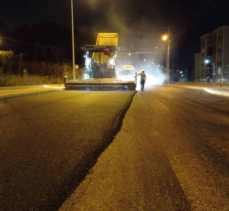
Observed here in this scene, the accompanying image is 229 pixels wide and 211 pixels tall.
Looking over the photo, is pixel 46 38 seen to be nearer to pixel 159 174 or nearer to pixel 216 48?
pixel 216 48

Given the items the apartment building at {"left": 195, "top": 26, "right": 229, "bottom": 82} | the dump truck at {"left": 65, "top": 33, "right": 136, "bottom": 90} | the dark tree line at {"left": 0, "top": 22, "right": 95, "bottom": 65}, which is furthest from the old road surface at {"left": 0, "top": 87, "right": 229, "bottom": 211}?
the dark tree line at {"left": 0, "top": 22, "right": 95, "bottom": 65}

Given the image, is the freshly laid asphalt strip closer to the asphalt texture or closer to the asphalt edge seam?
the asphalt edge seam

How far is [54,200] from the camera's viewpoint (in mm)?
2719

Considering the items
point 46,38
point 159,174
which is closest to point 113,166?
point 159,174

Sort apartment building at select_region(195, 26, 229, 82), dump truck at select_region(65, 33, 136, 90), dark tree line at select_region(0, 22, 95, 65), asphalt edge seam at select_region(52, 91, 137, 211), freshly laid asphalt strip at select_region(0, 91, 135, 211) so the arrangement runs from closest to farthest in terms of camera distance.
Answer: asphalt edge seam at select_region(52, 91, 137, 211) < freshly laid asphalt strip at select_region(0, 91, 135, 211) < dump truck at select_region(65, 33, 136, 90) < apartment building at select_region(195, 26, 229, 82) < dark tree line at select_region(0, 22, 95, 65)

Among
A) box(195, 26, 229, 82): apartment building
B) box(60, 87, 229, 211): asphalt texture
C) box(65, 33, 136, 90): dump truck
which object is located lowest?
box(60, 87, 229, 211): asphalt texture

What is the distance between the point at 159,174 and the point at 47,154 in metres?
1.94

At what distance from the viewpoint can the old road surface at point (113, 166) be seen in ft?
9.02

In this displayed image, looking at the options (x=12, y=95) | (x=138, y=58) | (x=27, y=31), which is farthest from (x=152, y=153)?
(x=27, y=31)

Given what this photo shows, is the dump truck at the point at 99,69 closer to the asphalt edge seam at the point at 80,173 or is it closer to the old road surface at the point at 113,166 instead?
the old road surface at the point at 113,166

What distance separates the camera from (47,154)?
13.9ft

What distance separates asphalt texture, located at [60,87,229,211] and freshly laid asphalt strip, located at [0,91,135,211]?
203mm

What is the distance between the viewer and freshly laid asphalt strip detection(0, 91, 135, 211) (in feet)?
9.34

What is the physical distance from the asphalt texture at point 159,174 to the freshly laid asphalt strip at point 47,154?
203 millimetres
